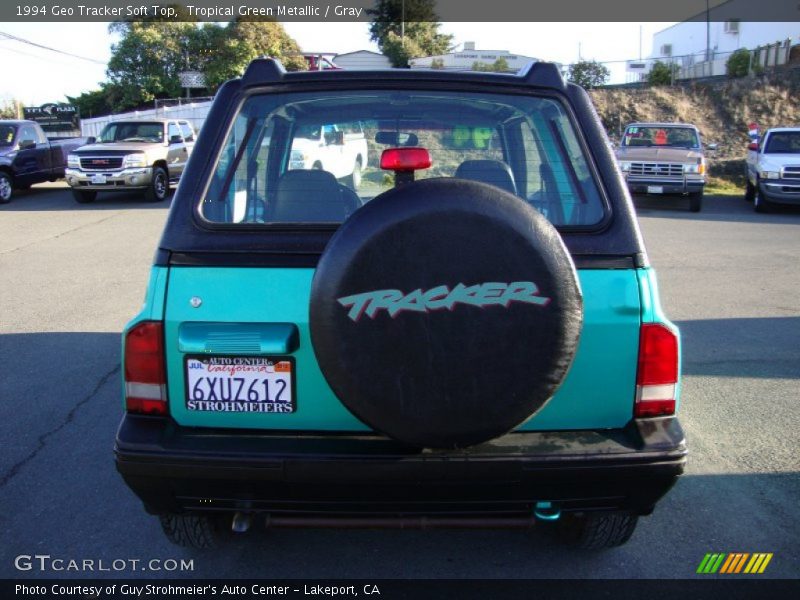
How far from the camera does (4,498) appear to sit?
367cm

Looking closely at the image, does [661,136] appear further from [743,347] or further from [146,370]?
[146,370]

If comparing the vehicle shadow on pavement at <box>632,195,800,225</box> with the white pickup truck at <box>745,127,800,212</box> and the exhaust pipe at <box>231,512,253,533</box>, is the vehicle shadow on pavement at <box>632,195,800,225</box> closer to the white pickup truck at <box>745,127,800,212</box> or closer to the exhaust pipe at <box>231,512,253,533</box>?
the white pickup truck at <box>745,127,800,212</box>

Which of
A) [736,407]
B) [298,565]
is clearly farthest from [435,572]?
[736,407]

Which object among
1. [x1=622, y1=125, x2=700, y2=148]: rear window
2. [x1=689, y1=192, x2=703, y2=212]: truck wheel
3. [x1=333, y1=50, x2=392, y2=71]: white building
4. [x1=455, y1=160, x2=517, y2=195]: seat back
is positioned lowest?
[x1=689, y1=192, x2=703, y2=212]: truck wheel

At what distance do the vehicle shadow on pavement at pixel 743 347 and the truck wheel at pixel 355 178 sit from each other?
11.2 feet

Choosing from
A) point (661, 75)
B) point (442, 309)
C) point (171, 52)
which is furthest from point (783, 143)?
point (171, 52)

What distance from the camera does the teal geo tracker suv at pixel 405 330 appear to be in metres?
2.27

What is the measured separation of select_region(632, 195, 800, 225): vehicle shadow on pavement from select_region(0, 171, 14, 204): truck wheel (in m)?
14.5

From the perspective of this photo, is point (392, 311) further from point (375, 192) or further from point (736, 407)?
point (736, 407)

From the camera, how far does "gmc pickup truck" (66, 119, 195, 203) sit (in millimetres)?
16750

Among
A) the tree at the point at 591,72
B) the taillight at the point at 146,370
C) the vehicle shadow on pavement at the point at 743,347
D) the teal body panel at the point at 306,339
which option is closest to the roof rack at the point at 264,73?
the teal body panel at the point at 306,339

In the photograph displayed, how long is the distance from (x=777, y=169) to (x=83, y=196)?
1552cm

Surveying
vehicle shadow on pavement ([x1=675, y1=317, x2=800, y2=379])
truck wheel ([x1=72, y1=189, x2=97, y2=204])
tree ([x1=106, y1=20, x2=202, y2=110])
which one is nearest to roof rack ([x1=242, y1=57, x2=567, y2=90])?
vehicle shadow on pavement ([x1=675, y1=317, x2=800, y2=379])

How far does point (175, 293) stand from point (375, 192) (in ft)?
3.46
